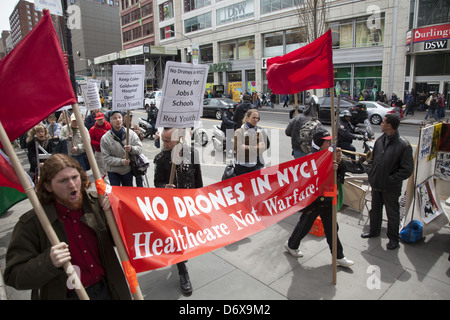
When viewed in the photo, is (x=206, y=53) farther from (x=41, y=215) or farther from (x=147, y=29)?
(x=41, y=215)

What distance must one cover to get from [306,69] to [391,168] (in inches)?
77.6

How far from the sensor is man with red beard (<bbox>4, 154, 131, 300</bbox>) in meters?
1.87

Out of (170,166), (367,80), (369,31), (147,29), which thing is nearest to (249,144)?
(170,166)

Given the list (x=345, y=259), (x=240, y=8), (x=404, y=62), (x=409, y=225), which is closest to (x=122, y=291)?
(x=345, y=259)

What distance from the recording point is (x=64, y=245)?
1.88 meters

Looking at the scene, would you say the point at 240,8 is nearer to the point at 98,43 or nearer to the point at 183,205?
the point at 183,205

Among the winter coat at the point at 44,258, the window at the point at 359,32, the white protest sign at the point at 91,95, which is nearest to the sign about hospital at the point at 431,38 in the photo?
the window at the point at 359,32

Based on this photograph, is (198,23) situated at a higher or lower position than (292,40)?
higher

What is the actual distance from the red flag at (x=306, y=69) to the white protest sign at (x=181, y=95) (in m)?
1.01

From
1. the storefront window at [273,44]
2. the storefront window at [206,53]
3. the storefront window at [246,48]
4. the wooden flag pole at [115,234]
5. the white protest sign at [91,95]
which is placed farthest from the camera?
the storefront window at [206,53]

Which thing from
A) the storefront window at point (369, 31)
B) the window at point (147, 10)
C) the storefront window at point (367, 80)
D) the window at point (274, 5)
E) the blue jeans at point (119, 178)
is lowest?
the blue jeans at point (119, 178)

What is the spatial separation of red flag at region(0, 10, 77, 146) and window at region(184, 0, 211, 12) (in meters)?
45.0

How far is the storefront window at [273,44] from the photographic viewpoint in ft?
112

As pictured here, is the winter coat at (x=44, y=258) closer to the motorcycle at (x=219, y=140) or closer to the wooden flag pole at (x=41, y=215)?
the wooden flag pole at (x=41, y=215)
